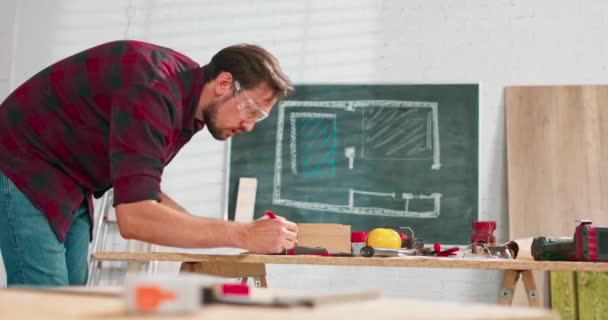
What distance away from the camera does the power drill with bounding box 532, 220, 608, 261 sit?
226 centimetres

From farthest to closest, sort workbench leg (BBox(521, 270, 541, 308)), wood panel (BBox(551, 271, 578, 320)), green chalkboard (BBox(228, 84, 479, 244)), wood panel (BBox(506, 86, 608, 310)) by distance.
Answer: green chalkboard (BBox(228, 84, 479, 244)) → wood panel (BBox(506, 86, 608, 310)) → wood panel (BBox(551, 271, 578, 320)) → workbench leg (BBox(521, 270, 541, 308))

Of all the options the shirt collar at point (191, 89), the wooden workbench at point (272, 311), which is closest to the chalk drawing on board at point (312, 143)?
the shirt collar at point (191, 89)

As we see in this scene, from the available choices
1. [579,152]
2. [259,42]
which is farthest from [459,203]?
[259,42]

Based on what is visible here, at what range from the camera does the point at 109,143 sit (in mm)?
1606

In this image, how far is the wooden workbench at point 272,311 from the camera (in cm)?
69

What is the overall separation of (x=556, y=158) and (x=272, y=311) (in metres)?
3.79

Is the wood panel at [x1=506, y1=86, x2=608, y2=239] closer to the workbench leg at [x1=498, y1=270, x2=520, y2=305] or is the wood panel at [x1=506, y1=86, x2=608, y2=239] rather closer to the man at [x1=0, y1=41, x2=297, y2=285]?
the workbench leg at [x1=498, y1=270, x2=520, y2=305]

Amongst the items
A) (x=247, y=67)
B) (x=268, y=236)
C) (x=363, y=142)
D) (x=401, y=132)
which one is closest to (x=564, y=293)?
(x=401, y=132)

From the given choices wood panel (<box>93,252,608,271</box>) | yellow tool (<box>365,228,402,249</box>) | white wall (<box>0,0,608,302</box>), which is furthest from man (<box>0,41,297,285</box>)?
white wall (<box>0,0,608,302</box>)

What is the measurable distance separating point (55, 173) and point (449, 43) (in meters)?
3.17

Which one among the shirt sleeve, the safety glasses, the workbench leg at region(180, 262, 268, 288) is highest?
the safety glasses

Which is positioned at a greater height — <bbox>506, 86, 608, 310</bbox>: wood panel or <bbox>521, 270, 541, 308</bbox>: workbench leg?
<bbox>506, 86, 608, 310</bbox>: wood panel

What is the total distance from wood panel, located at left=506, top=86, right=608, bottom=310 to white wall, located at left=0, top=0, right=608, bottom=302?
0.33 ft

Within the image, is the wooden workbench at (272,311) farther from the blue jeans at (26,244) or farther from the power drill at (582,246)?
the power drill at (582,246)
